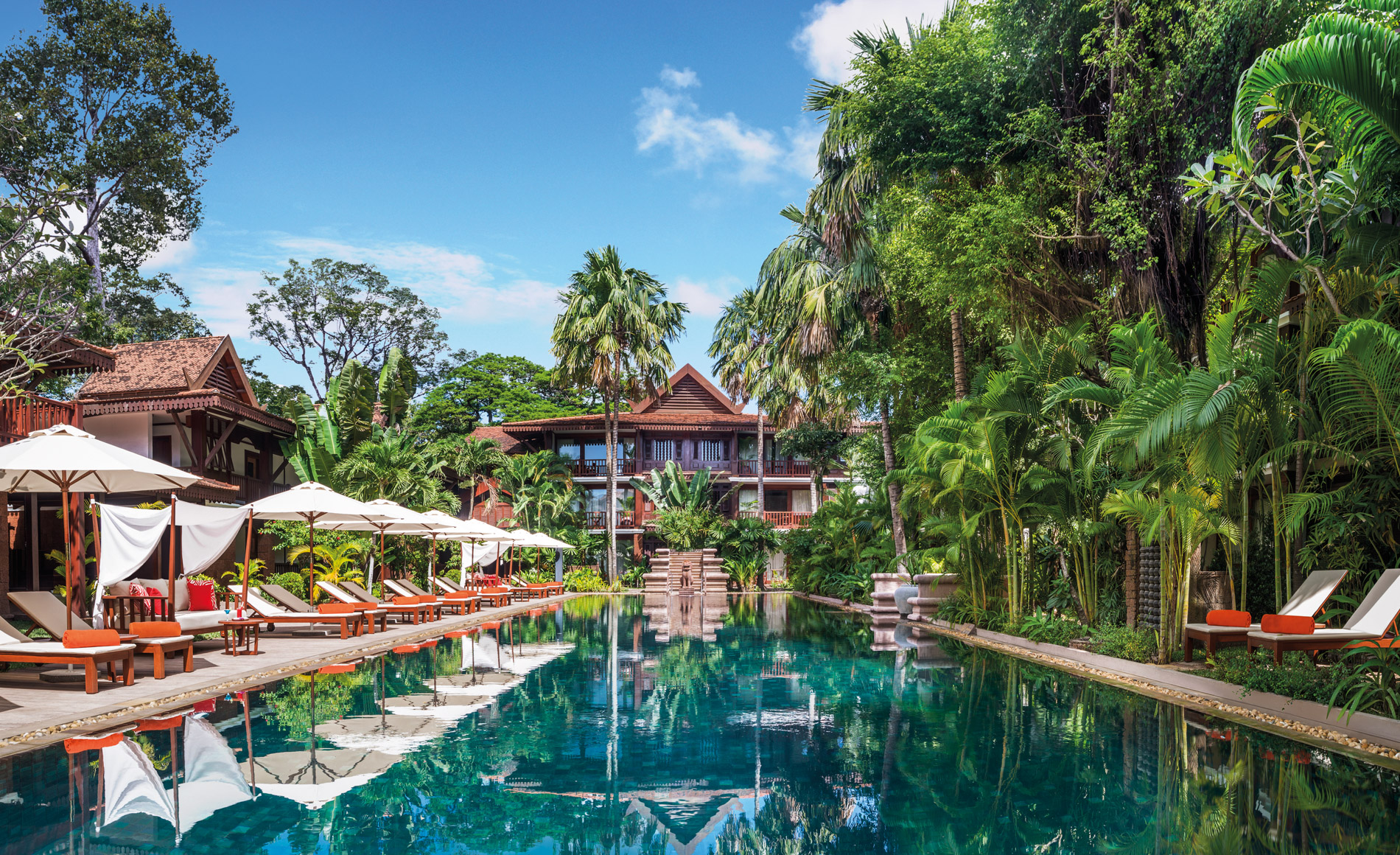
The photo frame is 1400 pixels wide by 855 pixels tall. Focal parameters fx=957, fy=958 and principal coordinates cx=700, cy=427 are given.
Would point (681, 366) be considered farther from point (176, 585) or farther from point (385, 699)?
point (385, 699)

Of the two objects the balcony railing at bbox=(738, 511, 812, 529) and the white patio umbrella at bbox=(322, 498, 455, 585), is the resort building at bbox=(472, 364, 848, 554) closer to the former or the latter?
the balcony railing at bbox=(738, 511, 812, 529)

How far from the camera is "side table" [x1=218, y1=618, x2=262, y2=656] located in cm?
1281

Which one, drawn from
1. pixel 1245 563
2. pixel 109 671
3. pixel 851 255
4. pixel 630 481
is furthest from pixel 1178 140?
pixel 630 481

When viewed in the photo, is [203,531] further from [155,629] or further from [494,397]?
[494,397]

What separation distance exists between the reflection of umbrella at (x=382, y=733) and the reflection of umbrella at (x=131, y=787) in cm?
130

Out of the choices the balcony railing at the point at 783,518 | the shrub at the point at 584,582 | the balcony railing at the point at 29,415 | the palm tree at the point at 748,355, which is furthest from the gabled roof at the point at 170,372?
the balcony railing at the point at 783,518

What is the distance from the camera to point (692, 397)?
153 ft

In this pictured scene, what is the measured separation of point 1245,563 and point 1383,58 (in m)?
5.53

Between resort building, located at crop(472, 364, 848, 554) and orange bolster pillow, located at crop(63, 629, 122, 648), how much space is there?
33.1 m

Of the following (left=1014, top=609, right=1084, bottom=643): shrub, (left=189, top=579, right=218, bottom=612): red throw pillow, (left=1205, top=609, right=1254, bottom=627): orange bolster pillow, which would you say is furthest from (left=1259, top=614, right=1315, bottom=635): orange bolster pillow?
(left=189, top=579, right=218, bottom=612): red throw pillow

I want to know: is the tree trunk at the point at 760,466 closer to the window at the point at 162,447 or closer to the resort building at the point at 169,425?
the resort building at the point at 169,425

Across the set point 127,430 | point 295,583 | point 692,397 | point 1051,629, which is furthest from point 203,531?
point 692,397

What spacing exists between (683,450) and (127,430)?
24278 mm

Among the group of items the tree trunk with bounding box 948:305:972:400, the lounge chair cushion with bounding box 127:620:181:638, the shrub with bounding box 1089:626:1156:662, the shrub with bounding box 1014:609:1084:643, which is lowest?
the shrub with bounding box 1014:609:1084:643
